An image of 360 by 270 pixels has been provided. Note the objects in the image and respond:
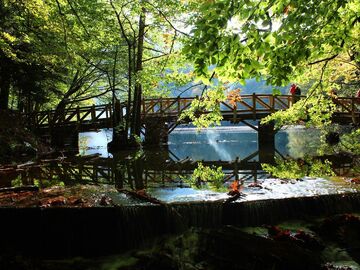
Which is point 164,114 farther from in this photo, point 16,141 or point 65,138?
point 16,141

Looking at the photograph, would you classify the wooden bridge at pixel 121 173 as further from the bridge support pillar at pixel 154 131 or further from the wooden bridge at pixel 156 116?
the bridge support pillar at pixel 154 131

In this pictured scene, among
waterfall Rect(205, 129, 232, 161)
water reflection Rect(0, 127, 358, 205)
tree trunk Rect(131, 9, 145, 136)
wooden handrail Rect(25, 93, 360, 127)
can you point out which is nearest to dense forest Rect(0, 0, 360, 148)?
tree trunk Rect(131, 9, 145, 136)

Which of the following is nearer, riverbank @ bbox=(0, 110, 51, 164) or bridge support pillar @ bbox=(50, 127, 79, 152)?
riverbank @ bbox=(0, 110, 51, 164)

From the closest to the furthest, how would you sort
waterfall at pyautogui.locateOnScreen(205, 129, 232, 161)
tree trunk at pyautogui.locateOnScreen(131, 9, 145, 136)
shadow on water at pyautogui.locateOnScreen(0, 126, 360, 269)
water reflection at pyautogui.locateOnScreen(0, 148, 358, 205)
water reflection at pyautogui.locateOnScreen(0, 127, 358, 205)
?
shadow on water at pyautogui.locateOnScreen(0, 126, 360, 269)
water reflection at pyautogui.locateOnScreen(0, 148, 358, 205)
water reflection at pyautogui.locateOnScreen(0, 127, 358, 205)
tree trunk at pyautogui.locateOnScreen(131, 9, 145, 136)
waterfall at pyautogui.locateOnScreen(205, 129, 232, 161)

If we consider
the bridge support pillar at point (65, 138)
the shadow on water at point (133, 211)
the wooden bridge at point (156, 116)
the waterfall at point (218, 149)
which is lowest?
the shadow on water at point (133, 211)

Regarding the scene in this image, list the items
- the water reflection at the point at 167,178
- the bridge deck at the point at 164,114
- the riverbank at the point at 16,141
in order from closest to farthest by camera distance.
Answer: the water reflection at the point at 167,178 < the riverbank at the point at 16,141 < the bridge deck at the point at 164,114

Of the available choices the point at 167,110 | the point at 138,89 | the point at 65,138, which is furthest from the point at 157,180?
the point at 65,138

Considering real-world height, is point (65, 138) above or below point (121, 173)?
above

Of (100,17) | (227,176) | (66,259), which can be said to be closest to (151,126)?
(100,17)

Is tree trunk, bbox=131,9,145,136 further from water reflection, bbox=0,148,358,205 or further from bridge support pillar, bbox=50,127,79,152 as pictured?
bridge support pillar, bbox=50,127,79,152

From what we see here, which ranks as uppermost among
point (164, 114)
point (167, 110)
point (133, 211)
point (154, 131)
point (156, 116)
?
point (167, 110)

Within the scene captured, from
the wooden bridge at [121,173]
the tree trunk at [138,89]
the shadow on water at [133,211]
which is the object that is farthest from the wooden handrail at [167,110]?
the shadow on water at [133,211]

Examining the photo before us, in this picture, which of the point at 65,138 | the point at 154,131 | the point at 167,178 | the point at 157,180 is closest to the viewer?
the point at 157,180

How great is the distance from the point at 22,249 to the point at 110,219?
4.73 ft
